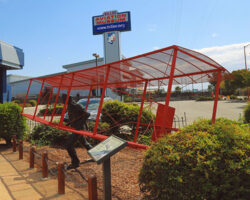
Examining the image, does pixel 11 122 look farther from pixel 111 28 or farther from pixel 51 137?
pixel 111 28

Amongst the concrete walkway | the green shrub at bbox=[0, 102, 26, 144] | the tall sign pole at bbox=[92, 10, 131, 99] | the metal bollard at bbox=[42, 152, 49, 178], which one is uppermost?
the tall sign pole at bbox=[92, 10, 131, 99]

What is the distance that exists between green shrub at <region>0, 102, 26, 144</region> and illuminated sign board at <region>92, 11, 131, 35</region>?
29.6 metres

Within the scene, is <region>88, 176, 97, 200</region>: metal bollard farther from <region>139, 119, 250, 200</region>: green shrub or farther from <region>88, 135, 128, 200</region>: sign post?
<region>139, 119, 250, 200</region>: green shrub

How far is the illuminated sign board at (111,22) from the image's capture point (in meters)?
34.1

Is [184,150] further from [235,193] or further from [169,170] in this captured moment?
[235,193]

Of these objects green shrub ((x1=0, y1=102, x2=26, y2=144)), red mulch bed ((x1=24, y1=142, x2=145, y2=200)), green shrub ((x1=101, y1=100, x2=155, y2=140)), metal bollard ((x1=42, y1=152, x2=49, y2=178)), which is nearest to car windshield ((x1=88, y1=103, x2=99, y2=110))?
green shrub ((x1=101, y1=100, x2=155, y2=140))

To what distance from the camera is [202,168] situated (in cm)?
201

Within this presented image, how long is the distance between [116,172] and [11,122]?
5.07m

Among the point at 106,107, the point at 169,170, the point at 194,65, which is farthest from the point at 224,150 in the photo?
the point at 106,107

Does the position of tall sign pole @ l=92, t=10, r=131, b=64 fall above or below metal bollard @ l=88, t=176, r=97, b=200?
above

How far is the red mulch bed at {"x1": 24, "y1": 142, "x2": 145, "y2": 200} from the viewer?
3.77 metres

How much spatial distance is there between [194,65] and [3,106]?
23.5 ft

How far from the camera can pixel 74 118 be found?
17.3ft

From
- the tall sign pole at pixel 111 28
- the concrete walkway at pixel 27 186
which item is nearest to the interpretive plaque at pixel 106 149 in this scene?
the concrete walkway at pixel 27 186
